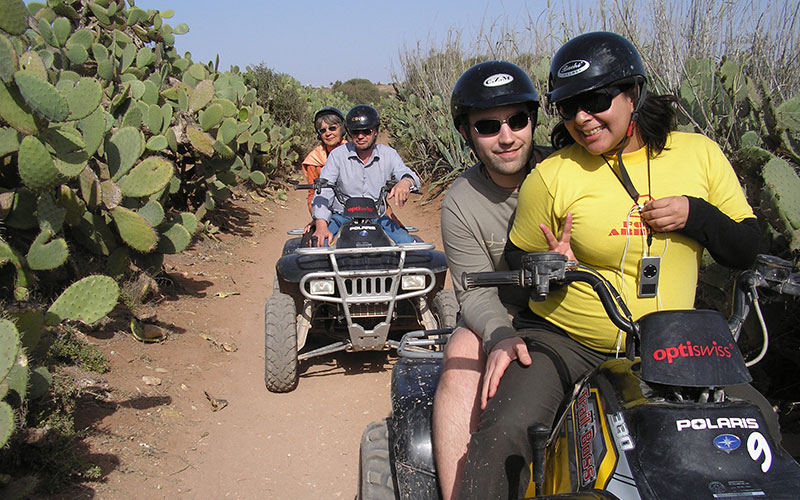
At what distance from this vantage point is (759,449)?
133 centimetres

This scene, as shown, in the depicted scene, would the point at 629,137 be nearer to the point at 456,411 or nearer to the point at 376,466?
the point at 456,411

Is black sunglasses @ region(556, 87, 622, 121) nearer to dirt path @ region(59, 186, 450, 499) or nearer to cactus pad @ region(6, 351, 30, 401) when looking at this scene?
dirt path @ region(59, 186, 450, 499)

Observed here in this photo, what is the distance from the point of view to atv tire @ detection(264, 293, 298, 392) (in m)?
4.95

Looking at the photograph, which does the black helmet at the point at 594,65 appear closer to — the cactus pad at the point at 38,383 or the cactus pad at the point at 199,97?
the cactus pad at the point at 38,383

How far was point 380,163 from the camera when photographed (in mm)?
6660

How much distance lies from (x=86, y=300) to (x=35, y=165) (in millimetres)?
987

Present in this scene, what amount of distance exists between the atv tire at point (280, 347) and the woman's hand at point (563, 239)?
3.03m

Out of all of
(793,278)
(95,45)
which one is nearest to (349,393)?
(793,278)

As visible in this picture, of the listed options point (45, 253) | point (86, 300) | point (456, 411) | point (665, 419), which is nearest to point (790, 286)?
point (665, 419)

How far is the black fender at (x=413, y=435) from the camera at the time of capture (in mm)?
2396

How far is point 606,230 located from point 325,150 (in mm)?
6320

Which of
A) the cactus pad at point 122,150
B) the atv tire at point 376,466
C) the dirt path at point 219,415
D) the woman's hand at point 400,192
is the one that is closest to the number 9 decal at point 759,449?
the atv tire at point 376,466

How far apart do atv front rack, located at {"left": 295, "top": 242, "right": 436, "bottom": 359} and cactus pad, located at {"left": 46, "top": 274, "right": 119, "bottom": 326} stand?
4.07 ft

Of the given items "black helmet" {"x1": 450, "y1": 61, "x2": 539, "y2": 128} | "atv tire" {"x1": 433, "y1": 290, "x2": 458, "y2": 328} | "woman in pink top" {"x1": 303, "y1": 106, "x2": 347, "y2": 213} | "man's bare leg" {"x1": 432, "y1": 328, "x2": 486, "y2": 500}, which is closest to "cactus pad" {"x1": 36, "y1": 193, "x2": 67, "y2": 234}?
"atv tire" {"x1": 433, "y1": 290, "x2": 458, "y2": 328}
